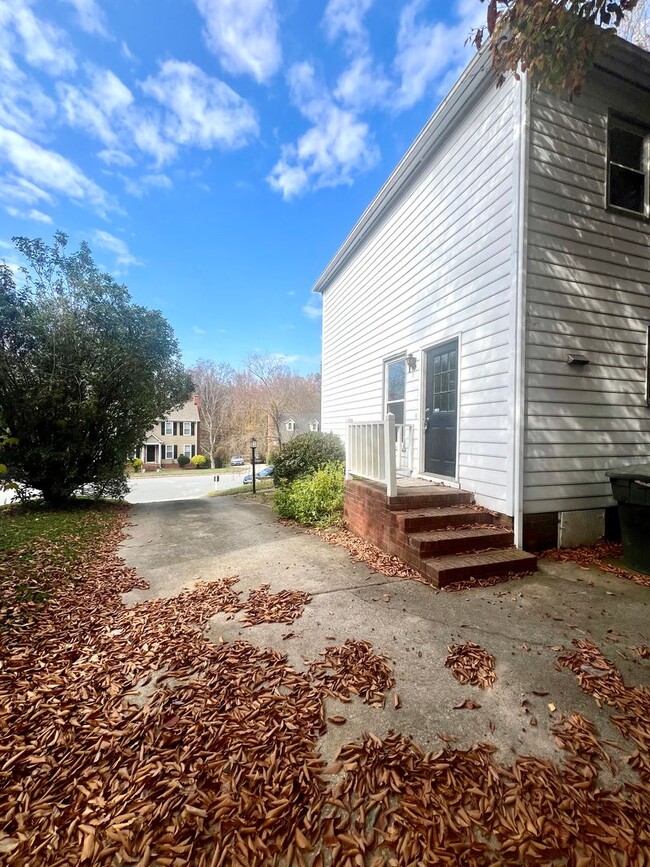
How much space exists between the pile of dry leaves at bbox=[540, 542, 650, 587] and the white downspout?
561mm

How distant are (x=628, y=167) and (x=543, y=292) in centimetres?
237

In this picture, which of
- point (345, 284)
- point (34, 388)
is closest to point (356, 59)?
point (345, 284)

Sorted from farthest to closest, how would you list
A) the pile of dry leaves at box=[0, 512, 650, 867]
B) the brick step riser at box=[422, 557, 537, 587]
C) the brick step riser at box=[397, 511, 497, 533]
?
the brick step riser at box=[397, 511, 497, 533], the brick step riser at box=[422, 557, 537, 587], the pile of dry leaves at box=[0, 512, 650, 867]

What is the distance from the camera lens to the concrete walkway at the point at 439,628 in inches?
69.1

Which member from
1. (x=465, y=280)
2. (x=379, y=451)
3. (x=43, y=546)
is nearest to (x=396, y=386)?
(x=465, y=280)

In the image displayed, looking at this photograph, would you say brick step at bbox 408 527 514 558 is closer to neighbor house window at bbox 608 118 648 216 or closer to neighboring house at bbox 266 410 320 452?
neighbor house window at bbox 608 118 648 216

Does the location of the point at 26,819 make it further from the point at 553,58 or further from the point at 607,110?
the point at 607,110

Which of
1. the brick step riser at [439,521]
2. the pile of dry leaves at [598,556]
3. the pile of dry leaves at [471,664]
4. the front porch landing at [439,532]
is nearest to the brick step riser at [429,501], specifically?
the front porch landing at [439,532]

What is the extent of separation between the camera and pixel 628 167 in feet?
15.3

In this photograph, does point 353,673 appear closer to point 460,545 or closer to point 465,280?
point 460,545

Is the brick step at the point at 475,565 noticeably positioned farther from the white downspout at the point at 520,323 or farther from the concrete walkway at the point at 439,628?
the white downspout at the point at 520,323

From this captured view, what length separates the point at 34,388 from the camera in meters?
7.53

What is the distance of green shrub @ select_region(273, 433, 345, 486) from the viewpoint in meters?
8.16

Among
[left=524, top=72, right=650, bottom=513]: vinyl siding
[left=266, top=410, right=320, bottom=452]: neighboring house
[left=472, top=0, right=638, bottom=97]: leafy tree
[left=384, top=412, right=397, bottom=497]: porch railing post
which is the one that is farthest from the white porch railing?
[left=266, top=410, right=320, bottom=452]: neighboring house
